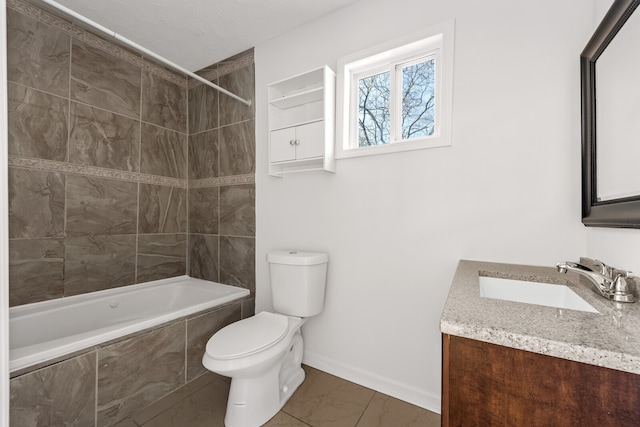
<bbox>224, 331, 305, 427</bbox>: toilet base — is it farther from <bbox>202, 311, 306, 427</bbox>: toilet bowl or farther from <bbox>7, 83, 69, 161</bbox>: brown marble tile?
<bbox>7, 83, 69, 161</bbox>: brown marble tile

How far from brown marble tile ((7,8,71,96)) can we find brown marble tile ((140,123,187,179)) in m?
0.59

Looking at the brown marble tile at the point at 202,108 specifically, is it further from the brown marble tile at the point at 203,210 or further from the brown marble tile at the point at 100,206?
the brown marble tile at the point at 100,206

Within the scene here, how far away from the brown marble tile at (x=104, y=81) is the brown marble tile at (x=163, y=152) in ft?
0.66

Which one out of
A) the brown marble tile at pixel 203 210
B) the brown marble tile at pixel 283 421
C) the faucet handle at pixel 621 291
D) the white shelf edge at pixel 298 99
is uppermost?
the white shelf edge at pixel 298 99

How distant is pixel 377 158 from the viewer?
1.70 m

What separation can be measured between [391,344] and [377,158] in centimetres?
114

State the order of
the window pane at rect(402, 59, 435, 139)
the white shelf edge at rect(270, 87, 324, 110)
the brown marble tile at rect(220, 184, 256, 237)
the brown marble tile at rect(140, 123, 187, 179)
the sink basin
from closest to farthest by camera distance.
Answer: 1. the sink basin
2. the window pane at rect(402, 59, 435, 139)
3. the white shelf edge at rect(270, 87, 324, 110)
4. the brown marble tile at rect(220, 184, 256, 237)
5. the brown marble tile at rect(140, 123, 187, 179)

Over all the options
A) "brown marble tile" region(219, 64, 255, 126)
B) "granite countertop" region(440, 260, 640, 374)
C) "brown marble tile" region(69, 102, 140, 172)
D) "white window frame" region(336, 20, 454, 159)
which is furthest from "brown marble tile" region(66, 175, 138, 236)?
"granite countertop" region(440, 260, 640, 374)

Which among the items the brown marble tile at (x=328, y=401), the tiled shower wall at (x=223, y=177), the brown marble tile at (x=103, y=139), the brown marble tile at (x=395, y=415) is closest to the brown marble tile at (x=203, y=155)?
the tiled shower wall at (x=223, y=177)

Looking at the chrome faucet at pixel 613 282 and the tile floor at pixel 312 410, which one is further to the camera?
the tile floor at pixel 312 410

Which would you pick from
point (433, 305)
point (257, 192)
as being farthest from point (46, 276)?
point (433, 305)

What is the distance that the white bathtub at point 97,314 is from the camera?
1.27m

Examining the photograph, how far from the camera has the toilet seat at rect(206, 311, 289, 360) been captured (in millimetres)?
1318

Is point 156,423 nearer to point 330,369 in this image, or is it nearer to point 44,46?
point 330,369
